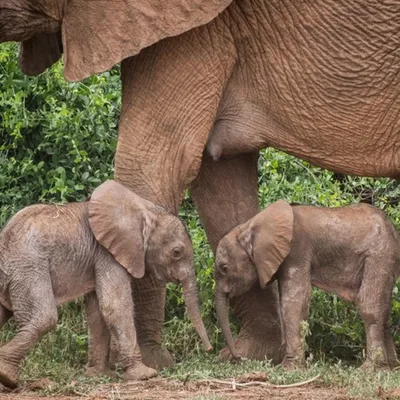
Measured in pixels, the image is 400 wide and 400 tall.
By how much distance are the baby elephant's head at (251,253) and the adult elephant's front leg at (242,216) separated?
38cm

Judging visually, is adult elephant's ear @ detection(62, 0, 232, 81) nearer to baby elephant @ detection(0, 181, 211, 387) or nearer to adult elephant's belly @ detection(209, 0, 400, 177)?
adult elephant's belly @ detection(209, 0, 400, 177)

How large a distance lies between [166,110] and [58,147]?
5.94 ft

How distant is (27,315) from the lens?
291 inches

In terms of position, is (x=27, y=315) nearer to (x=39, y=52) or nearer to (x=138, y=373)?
(x=138, y=373)

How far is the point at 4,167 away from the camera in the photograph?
964 cm

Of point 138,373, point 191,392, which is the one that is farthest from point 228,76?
point 191,392

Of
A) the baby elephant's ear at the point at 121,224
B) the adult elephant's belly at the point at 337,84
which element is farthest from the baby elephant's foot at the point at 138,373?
the adult elephant's belly at the point at 337,84

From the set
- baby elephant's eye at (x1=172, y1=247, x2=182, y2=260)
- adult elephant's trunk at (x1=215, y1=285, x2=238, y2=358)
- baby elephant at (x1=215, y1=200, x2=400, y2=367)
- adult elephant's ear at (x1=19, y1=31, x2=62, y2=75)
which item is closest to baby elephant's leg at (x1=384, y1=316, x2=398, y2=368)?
baby elephant at (x1=215, y1=200, x2=400, y2=367)

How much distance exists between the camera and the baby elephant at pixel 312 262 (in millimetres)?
8078

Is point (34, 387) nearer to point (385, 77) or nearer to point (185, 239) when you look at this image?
point (185, 239)

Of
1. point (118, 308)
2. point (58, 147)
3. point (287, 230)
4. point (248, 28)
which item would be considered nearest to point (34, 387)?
point (118, 308)

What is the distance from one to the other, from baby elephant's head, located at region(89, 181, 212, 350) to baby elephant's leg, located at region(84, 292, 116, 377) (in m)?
0.23

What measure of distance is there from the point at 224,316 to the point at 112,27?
4.50 ft

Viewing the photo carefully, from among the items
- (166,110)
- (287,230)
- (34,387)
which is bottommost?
(34,387)
